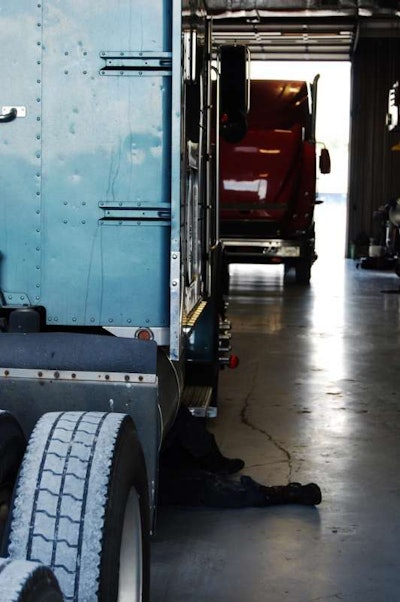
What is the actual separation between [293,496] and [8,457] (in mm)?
2553

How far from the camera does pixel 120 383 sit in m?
2.96

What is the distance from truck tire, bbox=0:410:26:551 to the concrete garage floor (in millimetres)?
1284

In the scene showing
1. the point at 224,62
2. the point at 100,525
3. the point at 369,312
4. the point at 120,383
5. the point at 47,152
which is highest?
the point at 224,62

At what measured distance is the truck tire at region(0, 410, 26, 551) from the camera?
2.65 meters

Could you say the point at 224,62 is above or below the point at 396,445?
above

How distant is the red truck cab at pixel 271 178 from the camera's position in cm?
1531

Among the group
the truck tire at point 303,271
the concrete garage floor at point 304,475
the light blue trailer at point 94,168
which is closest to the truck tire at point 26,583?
the light blue trailer at point 94,168

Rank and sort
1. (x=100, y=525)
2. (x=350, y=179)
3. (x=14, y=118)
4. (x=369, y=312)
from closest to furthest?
(x=100, y=525) → (x=14, y=118) → (x=369, y=312) → (x=350, y=179)

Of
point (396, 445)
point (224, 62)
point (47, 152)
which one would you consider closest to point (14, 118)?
point (47, 152)

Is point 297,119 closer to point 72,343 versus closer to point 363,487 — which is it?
point 363,487

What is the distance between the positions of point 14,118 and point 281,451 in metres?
3.20

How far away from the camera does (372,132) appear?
977 inches

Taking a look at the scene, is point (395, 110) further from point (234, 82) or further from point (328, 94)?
point (234, 82)

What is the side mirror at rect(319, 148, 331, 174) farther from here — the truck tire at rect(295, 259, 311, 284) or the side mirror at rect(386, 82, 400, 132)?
the truck tire at rect(295, 259, 311, 284)
